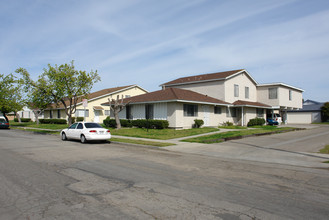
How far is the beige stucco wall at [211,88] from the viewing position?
105ft

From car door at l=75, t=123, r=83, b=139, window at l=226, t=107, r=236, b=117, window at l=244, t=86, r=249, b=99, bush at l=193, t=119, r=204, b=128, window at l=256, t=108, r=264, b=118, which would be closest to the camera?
car door at l=75, t=123, r=83, b=139

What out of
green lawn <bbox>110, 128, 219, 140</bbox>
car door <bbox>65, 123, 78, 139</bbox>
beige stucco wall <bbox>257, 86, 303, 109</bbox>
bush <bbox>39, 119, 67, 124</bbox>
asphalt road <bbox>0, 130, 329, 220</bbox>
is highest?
beige stucco wall <bbox>257, 86, 303, 109</bbox>

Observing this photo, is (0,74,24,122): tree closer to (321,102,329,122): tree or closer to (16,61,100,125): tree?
(16,61,100,125): tree

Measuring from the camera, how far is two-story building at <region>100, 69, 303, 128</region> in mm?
25688

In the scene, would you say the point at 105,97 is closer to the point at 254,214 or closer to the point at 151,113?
the point at 151,113

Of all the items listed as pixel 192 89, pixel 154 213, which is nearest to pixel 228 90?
pixel 192 89

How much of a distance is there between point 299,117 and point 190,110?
37.0 meters

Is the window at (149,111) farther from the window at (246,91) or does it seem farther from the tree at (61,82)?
the window at (246,91)

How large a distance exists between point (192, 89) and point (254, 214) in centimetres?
3099

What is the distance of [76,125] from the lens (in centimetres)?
1773

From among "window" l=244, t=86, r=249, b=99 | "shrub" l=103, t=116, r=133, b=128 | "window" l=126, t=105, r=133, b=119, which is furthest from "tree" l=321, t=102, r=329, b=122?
"shrub" l=103, t=116, r=133, b=128

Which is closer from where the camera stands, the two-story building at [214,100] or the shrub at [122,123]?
the two-story building at [214,100]

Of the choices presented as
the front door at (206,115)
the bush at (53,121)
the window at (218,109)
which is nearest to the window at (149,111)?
the front door at (206,115)

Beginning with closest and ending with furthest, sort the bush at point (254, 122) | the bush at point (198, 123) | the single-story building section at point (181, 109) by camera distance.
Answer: the single-story building section at point (181, 109), the bush at point (198, 123), the bush at point (254, 122)
